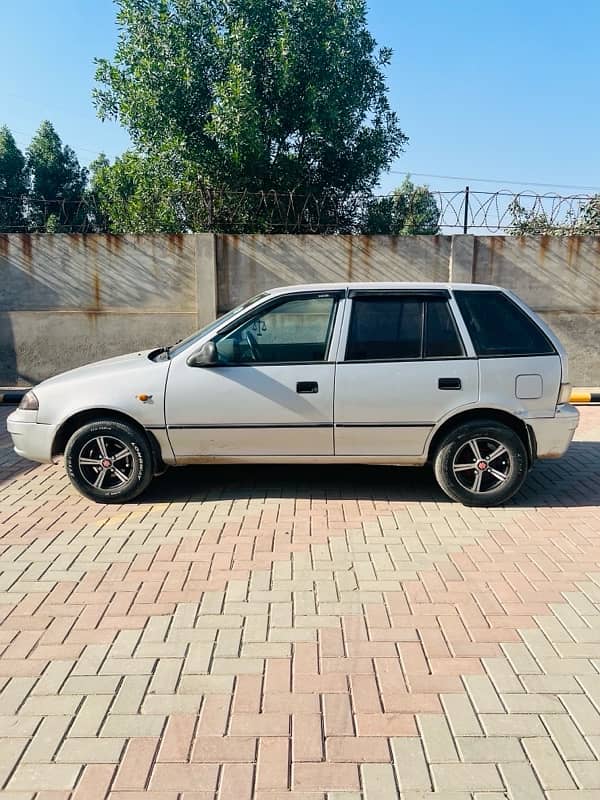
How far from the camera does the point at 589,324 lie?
33.8 feet

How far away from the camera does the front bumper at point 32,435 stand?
15.8ft

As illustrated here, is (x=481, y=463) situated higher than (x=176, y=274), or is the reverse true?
(x=176, y=274)

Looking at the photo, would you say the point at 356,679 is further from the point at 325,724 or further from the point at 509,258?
the point at 509,258

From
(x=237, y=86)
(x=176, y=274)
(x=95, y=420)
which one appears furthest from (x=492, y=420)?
(x=237, y=86)

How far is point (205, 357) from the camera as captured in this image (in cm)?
464

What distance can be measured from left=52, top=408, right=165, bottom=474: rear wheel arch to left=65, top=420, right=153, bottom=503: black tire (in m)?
0.04

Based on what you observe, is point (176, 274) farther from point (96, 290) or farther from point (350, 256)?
point (350, 256)

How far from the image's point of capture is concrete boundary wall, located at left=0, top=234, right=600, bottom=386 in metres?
9.83

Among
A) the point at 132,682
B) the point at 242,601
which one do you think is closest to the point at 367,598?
the point at 242,601

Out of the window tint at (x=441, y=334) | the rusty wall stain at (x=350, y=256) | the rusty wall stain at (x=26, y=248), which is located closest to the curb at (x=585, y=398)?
the rusty wall stain at (x=350, y=256)

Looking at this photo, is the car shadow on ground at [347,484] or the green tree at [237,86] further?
the green tree at [237,86]

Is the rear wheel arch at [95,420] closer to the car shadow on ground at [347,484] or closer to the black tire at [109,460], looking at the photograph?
the black tire at [109,460]

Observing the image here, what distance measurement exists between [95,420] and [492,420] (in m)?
3.25

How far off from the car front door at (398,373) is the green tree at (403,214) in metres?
5.42
